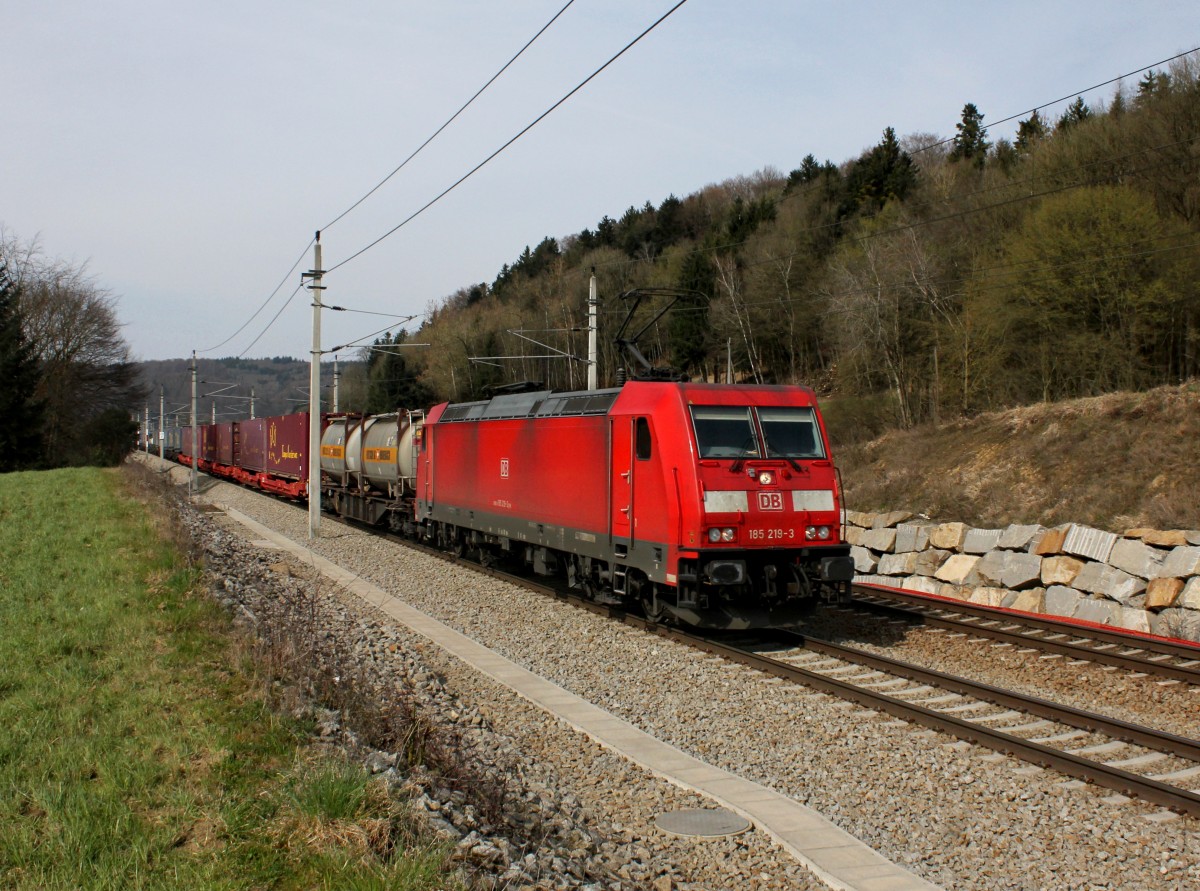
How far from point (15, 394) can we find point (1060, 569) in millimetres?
47724

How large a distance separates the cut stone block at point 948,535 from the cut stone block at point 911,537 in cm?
23

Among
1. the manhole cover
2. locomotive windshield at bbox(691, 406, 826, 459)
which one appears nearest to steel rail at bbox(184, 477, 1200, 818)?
locomotive windshield at bbox(691, 406, 826, 459)

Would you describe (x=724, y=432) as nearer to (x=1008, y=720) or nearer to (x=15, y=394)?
(x=1008, y=720)

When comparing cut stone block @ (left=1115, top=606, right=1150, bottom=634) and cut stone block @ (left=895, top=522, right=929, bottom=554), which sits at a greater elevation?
cut stone block @ (left=895, top=522, right=929, bottom=554)

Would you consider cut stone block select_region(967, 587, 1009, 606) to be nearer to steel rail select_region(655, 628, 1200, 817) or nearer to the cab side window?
steel rail select_region(655, 628, 1200, 817)

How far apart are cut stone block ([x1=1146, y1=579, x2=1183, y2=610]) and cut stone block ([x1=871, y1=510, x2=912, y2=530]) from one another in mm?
5639

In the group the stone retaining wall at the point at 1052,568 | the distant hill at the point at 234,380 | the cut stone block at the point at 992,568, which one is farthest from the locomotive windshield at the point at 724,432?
the distant hill at the point at 234,380

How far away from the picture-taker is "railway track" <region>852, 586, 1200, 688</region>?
401 inches

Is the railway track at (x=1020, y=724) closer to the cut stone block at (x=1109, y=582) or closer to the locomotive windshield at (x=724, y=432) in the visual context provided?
the locomotive windshield at (x=724, y=432)

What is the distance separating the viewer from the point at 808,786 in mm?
6879

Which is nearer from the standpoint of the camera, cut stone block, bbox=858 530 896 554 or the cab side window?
the cab side window

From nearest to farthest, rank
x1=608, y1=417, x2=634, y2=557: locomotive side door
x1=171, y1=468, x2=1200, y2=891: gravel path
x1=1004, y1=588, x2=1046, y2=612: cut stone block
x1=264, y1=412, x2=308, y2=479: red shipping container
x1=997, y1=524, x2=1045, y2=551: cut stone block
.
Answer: x1=171, y1=468, x2=1200, y2=891: gravel path < x1=608, y1=417, x2=634, y2=557: locomotive side door < x1=1004, y1=588, x2=1046, y2=612: cut stone block < x1=997, y1=524, x2=1045, y2=551: cut stone block < x1=264, y1=412, x2=308, y2=479: red shipping container

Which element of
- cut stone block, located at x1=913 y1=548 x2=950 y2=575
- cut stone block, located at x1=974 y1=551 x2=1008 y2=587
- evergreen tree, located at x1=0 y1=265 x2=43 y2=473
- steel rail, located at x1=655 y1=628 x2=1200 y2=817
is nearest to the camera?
steel rail, located at x1=655 y1=628 x2=1200 y2=817

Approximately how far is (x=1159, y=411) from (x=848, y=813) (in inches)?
586
